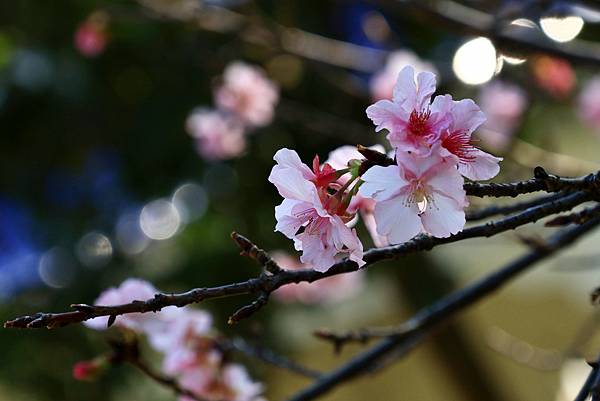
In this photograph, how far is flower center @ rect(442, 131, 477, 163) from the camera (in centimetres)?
50

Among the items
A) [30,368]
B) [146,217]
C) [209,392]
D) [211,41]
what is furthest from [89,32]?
[209,392]

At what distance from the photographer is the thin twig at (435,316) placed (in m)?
0.92

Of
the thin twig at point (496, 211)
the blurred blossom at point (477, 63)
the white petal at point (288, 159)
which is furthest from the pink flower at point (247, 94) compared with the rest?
the white petal at point (288, 159)

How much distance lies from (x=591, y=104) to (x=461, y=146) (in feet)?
6.08

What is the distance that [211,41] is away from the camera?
2.35 meters

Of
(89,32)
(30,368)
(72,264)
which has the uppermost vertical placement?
(89,32)

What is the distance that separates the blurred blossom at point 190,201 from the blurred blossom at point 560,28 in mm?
1264

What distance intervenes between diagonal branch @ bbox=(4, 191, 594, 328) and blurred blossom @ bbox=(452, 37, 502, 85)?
771mm

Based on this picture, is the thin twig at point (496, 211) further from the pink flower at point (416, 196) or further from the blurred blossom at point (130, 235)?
the blurred blossom at point (130, 235)

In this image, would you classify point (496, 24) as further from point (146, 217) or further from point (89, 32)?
point (146, 217)

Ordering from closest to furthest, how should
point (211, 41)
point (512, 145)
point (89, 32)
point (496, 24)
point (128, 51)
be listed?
point (496, 24) → point (512, 145) → point (89, 32) → point (211, 41) → point (128, 51)

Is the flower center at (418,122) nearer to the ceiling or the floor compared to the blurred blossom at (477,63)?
nearer to the ceiling

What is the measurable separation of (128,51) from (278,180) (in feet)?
6.91

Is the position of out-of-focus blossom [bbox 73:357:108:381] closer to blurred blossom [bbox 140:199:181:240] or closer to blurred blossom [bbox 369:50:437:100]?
blurred blossom [bbox 369:50:437:100]
